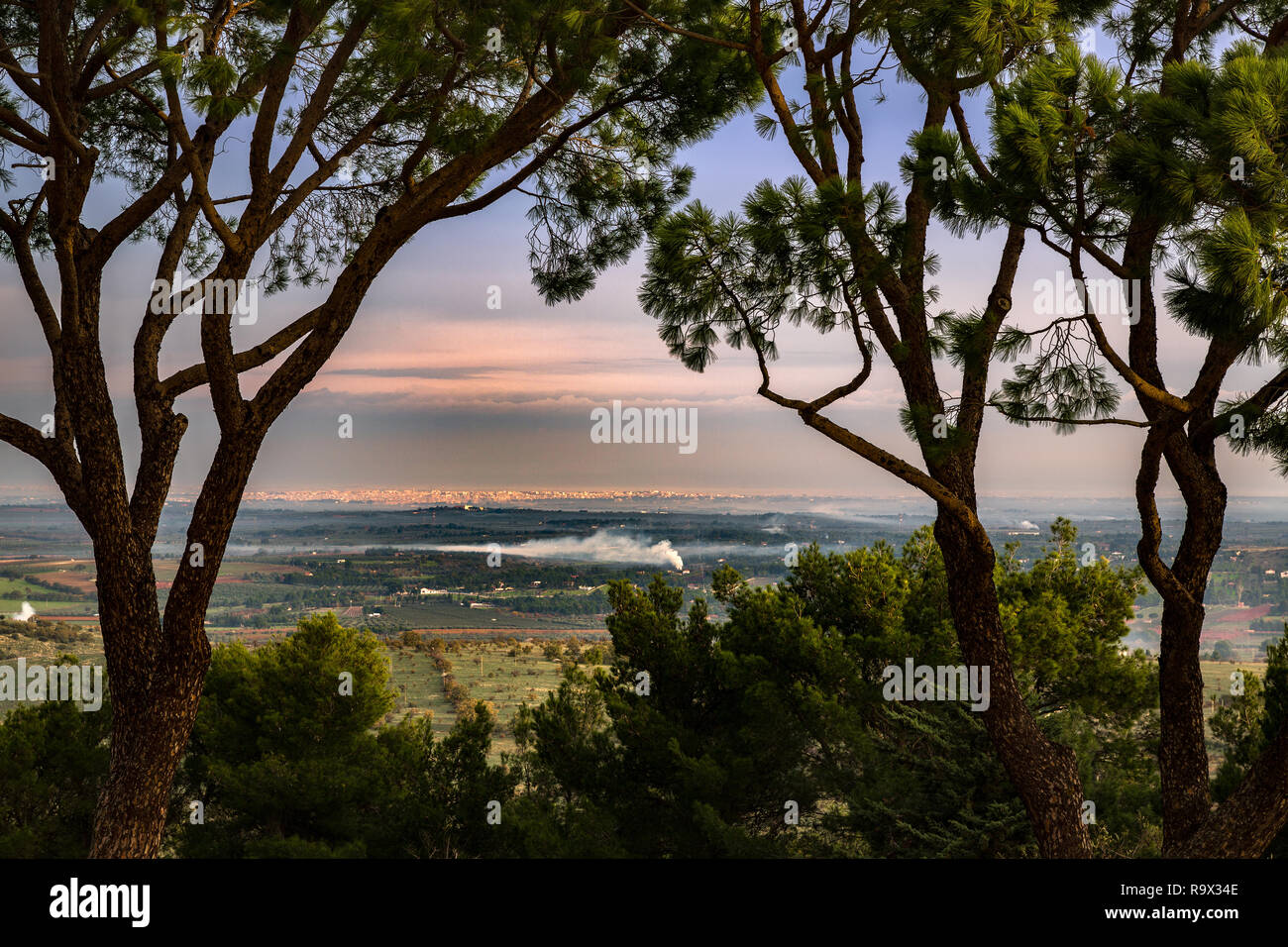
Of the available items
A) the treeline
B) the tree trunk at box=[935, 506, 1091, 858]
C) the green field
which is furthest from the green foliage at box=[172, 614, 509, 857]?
the tree trunk at box=[935, 506, 1091, 858]

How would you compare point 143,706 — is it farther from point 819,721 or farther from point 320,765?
point 819,721

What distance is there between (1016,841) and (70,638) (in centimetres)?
695

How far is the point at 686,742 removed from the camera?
5508 millimetres

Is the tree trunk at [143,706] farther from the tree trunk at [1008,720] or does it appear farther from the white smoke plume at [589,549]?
the white smoke plume at [589,549]

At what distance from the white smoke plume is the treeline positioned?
103 centimetres

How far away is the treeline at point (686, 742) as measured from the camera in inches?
203

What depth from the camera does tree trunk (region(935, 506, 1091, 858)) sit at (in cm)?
349

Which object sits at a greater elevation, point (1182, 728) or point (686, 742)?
point (1182, 728)

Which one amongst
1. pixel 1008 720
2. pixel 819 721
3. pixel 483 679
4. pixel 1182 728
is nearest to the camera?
pixel 1008 720

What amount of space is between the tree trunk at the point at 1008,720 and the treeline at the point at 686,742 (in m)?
1.27

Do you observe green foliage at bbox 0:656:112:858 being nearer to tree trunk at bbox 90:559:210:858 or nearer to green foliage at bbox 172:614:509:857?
green foliage at bbox 172:614:509:857

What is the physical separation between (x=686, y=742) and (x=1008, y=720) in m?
2.40

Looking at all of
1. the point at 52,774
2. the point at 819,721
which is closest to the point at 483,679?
the point at 52,774
